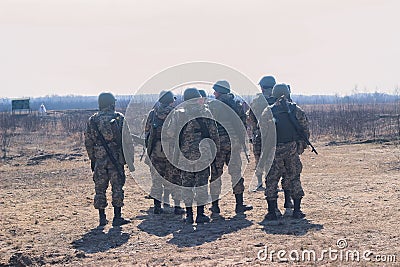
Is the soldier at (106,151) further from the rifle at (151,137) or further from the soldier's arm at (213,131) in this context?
the soldier's arm at (213,131)

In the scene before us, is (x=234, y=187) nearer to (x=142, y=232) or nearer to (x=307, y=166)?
(x=142, y=232)

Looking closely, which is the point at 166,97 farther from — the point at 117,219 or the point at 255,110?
the point at 117,219

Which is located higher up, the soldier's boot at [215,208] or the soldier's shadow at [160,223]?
the soldier's boot at [215,208]

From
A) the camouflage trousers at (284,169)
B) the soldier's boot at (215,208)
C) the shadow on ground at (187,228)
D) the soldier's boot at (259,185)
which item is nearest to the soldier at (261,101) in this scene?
the camouflage trousers at (284,169)

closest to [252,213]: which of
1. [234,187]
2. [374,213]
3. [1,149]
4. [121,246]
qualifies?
[234,187]

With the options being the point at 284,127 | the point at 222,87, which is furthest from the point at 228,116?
the point at 284,127

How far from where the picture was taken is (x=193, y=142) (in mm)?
7738

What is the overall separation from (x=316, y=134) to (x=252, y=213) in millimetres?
19540

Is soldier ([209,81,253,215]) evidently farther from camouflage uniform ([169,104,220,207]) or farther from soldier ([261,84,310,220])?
soldier ([261,84,310,220])

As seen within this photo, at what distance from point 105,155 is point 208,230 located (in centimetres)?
192

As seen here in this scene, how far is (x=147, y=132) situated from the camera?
29.0 feet

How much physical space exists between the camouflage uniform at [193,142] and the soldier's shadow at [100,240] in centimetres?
112

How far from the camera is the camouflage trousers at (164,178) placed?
8.37 m

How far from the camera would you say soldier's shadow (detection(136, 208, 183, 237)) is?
24.8 ft
